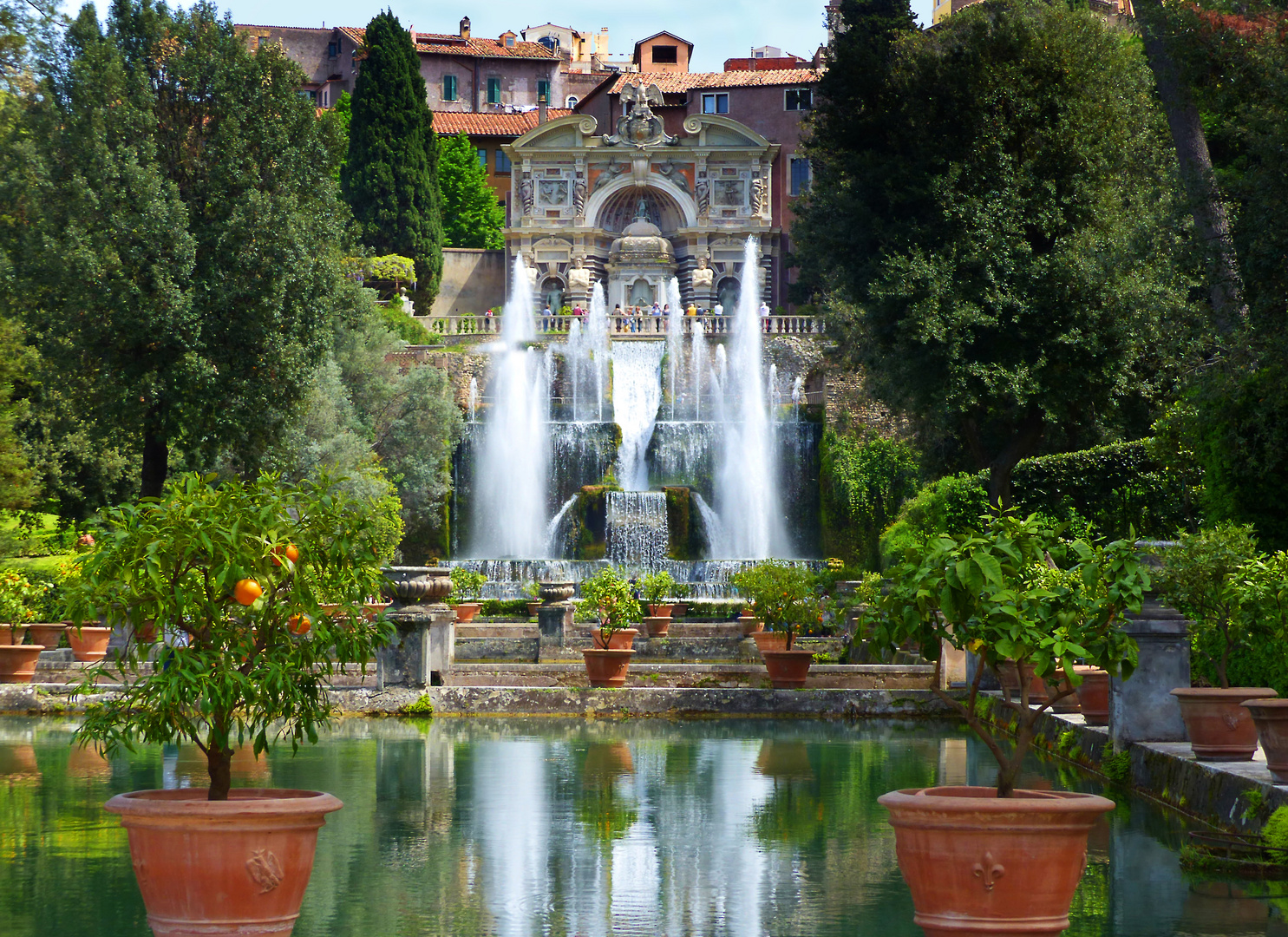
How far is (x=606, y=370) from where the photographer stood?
156ft

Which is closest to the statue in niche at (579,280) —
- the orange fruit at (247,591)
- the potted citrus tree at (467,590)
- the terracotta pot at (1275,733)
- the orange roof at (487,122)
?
the orange roof at (487,122)

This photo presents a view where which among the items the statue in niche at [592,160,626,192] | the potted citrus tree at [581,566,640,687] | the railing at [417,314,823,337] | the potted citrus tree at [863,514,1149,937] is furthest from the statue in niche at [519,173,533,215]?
the potted citrus tree at [863,514,1149,937]

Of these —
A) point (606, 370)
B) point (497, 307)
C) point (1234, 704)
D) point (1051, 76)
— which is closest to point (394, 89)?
point (497, 307)

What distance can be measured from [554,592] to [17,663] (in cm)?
846

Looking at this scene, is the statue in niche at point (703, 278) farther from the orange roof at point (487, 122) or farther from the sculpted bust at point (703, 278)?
the orange roof at point (487, 122)

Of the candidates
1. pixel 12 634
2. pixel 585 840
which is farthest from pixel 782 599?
pixel 585 840

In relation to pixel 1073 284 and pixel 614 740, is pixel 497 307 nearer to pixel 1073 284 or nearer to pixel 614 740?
pixel 1073 284

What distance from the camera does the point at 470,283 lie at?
59406 mm

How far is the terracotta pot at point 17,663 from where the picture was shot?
52.7ft

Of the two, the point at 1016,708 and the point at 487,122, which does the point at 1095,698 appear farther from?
the point at 487,122

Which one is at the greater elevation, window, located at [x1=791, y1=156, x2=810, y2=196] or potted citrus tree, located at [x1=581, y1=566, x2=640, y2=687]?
window, located at [x1=791, y1=156, x2=810, y2=196]

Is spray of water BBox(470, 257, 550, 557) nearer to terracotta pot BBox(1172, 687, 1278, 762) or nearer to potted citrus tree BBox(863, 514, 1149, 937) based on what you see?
terracotta pot BBox(1172, 687, 1278, 762)

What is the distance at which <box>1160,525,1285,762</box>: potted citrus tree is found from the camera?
28.4 ft

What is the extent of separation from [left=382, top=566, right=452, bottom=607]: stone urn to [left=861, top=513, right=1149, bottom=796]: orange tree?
1010 cm
